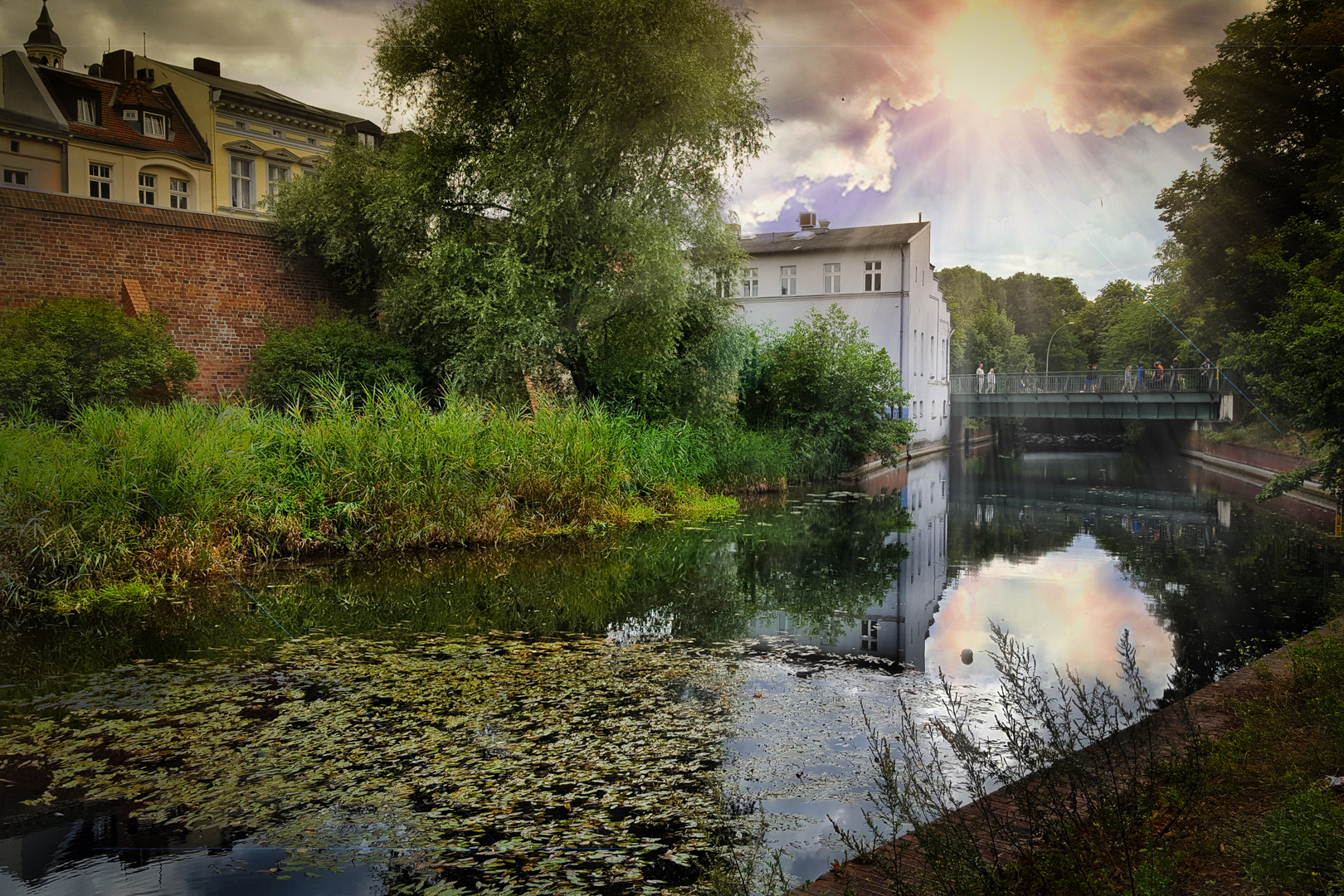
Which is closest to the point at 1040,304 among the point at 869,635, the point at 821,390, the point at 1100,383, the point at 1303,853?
the point at 1100,383

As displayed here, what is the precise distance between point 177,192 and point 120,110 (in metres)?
2.54

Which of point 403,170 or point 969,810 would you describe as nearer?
point 969,810

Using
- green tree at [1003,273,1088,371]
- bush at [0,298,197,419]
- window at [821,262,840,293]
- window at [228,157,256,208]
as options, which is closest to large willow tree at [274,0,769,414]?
bush at [0,298,197,419]

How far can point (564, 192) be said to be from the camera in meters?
19.2

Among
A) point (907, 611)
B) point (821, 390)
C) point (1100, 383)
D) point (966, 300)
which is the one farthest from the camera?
point (966, 300)

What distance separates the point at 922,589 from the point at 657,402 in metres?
10.3

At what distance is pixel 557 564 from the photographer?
39.4ft

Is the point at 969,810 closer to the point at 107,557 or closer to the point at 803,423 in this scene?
the point at 107,557

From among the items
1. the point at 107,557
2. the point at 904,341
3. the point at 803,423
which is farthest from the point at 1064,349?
the point at 107,557

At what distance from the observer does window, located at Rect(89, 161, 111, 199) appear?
1995cm

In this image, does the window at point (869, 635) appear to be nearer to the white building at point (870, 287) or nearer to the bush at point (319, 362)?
the bush at point (319, 362)

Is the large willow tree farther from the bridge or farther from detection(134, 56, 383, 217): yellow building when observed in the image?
the bridge

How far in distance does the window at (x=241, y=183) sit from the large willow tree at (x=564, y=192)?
6.17 meters

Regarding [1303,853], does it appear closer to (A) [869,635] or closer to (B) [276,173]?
(A) [869,635]
